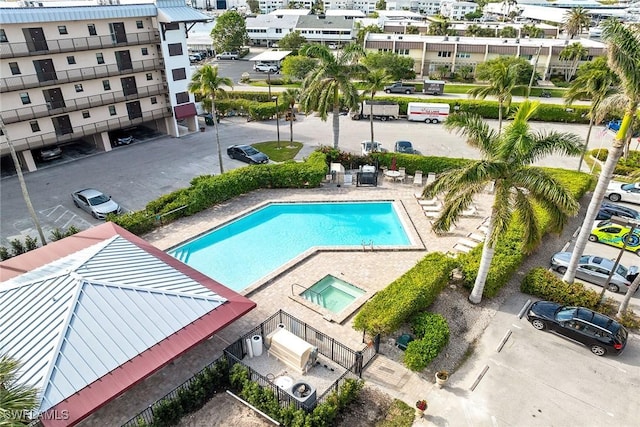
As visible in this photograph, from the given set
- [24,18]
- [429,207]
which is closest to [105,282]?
[429,207]

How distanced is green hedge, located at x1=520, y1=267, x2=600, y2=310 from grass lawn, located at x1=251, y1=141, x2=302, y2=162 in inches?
950

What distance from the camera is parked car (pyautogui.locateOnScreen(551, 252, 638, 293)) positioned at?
2188cm

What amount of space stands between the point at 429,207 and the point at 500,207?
13105mm

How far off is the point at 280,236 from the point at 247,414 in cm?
Result: 1407

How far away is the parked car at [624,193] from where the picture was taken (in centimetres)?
3094

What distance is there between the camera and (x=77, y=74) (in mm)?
36312

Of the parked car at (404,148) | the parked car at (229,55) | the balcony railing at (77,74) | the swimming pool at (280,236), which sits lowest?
the swimming pool at (280,236)

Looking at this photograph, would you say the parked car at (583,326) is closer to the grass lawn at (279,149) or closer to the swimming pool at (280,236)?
the swimming pool at (280,236)

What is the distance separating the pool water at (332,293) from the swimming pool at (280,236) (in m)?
3.39

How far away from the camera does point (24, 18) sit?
32156mm

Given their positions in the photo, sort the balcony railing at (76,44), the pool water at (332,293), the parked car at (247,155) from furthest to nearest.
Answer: the parked car at (247,155), the balcony railing at (76,44), the pool water at (332,293)

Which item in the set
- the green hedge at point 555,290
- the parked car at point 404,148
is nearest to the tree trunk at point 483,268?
the green hedge at point 555,290

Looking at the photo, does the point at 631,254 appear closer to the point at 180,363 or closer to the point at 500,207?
the point at 500,207

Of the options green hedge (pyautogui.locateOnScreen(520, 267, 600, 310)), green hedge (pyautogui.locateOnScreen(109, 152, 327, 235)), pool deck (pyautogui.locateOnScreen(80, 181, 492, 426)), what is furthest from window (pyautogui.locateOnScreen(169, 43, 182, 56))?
green hedge (pyautogui.locateOnScreen(520, 267, 600, 310))
